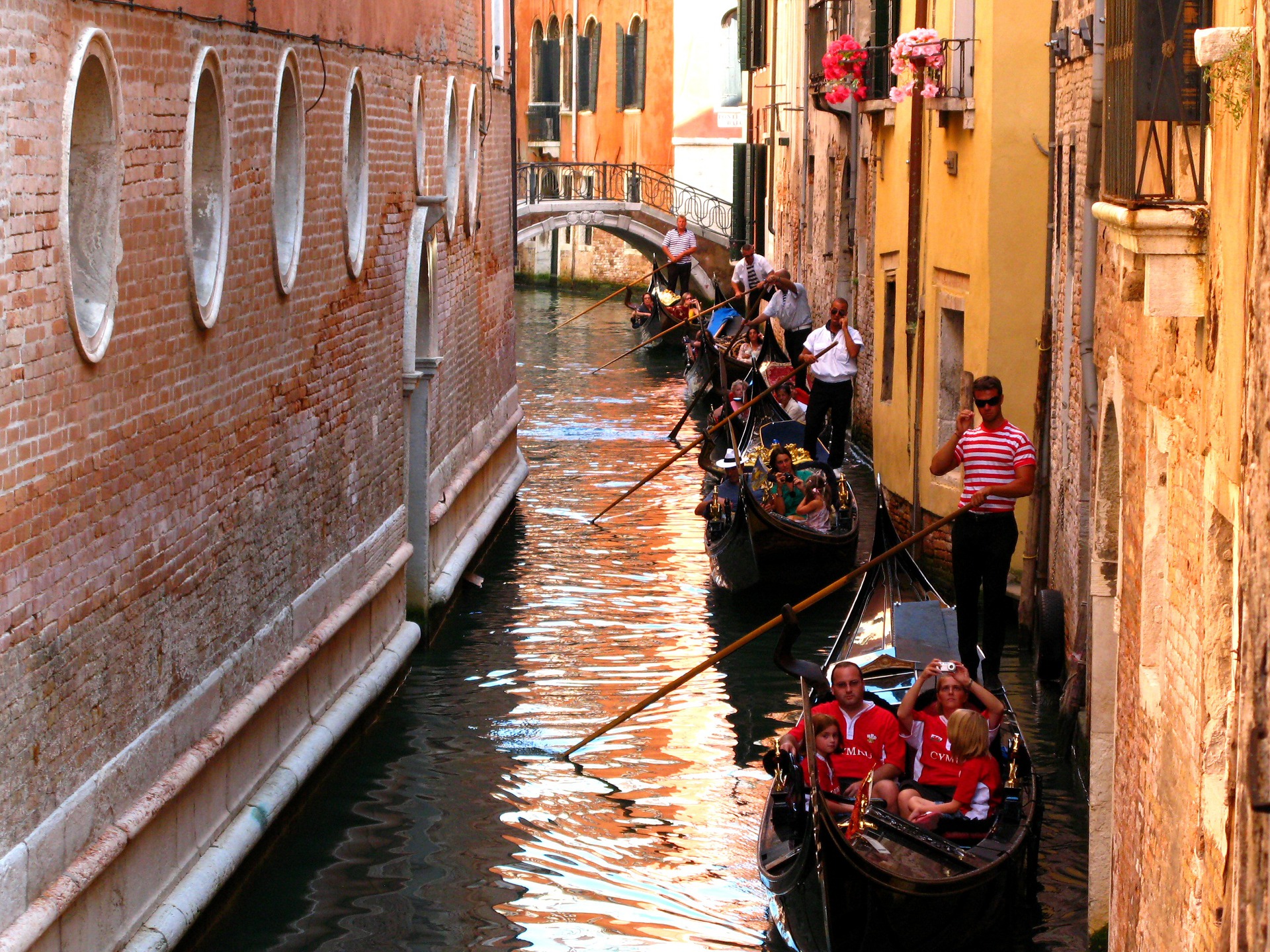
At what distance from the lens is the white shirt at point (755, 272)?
1947 cm

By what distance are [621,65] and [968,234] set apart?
21362 mm

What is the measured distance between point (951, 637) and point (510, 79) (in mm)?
7552

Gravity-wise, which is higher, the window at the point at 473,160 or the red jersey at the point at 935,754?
the window at the point at 473,160

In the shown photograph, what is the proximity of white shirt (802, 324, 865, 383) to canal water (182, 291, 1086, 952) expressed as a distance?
1.18 m

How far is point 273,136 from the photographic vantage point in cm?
713

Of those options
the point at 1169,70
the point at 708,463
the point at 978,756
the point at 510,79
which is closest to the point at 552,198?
the point at 510,79

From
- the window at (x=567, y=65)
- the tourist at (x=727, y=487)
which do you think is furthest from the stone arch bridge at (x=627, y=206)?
the tourist at (x=727, y=487)

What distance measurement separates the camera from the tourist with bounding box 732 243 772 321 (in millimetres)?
19156

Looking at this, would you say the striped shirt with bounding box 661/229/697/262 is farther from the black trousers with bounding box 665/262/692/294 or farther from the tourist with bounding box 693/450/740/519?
the tourist with bounding box 693/450/740/519

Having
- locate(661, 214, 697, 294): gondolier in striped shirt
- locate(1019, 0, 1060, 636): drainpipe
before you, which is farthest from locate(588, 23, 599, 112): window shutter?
locate(1019, 0, 1060, 636): drainpipe

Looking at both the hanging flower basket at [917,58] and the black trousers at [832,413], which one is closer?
the hanging flower basket at [917,58]

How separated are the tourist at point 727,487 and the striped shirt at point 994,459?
3065 millimetres

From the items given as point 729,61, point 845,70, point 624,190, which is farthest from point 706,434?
point 729,61

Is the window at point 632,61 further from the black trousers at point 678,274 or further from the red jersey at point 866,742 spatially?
the red jersey at point 866,742
